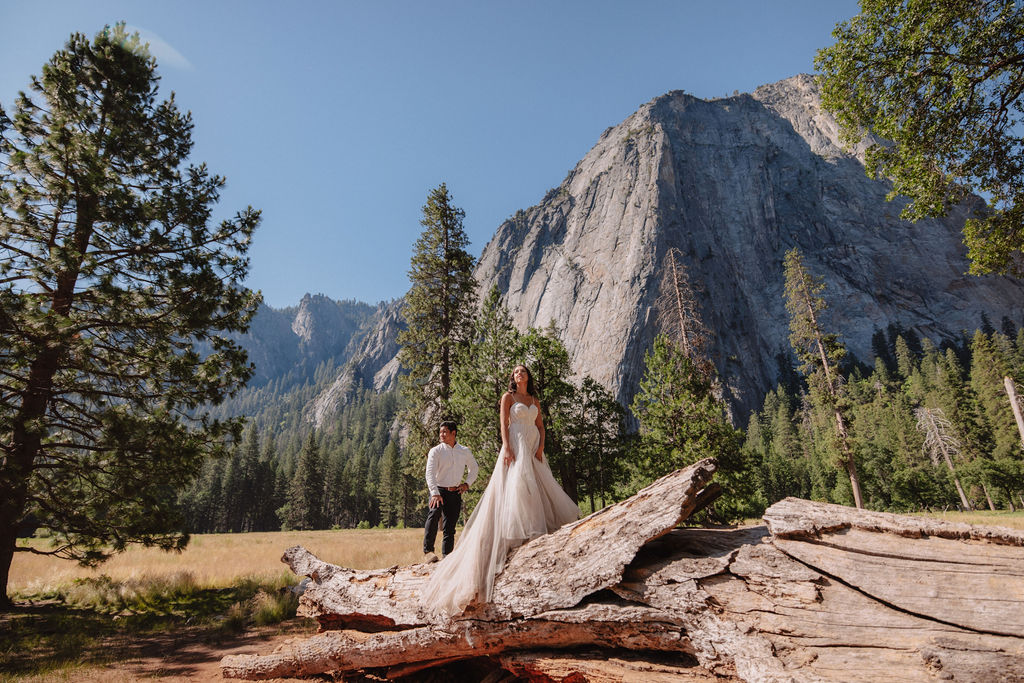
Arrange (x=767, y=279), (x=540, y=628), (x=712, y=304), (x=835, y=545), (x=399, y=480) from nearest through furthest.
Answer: (x=835, y=545), (x=540, y=628), (x=399, y=480), (x=712, y=304), (x=767, y=279)

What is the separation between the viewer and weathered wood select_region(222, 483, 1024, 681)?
111 inches

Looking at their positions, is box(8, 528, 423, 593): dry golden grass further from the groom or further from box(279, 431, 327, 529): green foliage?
box(279, 431, 327, 529): green foliage

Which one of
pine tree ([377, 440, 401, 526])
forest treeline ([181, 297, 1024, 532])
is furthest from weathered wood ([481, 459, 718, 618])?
pine tree ([377, 440, 401, 526])

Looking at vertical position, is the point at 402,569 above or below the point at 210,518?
above

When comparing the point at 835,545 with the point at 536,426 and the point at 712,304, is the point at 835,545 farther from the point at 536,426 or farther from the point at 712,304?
the point at 712,304

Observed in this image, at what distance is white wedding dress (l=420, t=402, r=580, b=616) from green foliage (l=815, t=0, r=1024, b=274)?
8.55 metres

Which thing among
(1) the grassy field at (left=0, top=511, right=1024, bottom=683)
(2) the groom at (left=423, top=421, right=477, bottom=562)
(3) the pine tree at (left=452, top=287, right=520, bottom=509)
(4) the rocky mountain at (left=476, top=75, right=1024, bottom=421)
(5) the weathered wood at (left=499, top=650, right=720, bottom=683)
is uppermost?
(4) the rocky mountain at (left=476, top=75, right=1024, bottom=421)

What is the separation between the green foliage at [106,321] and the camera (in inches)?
339

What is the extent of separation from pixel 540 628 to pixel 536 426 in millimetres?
2442

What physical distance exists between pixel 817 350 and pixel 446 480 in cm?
2799

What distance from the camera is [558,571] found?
4312 millimetres

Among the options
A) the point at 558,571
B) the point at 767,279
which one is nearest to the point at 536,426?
the point at 558,571

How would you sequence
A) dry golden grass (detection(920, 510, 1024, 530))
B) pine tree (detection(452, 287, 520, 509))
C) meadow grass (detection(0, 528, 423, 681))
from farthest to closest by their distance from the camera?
pine tree (detection(452, 287, 520, 509)) < dry golden grass (detection(920, 510, 1024, 530)) < meadow grass (detection(0, 528, 423, 681))

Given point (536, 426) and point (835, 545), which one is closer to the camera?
point (835, 545)
